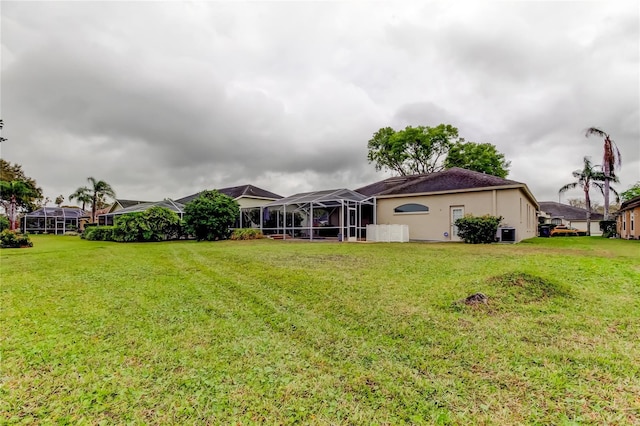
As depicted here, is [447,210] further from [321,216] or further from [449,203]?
[321,216]

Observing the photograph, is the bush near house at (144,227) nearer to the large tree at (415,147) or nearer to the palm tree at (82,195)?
the palm tree at (82,195)

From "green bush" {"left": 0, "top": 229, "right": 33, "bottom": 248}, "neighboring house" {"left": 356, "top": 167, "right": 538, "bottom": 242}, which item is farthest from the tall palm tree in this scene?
"neighboring house" {"left": 356, "top": 167, "right": 538, "bottom": 242}

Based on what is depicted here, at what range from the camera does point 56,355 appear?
10.5ft

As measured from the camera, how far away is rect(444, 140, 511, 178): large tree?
32.9 m

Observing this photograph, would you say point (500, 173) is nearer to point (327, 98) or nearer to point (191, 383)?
point (327, 98)

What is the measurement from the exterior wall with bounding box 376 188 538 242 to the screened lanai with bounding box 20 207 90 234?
129 ft

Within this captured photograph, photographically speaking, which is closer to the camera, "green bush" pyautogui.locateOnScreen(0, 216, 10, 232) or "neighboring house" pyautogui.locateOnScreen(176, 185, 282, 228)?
"neighboring house" pyautogui.locateOnScreen(176, 185, 282, 228)

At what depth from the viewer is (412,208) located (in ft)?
61.9

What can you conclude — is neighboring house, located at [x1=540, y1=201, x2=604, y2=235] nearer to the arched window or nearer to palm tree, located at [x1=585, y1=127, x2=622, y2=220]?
palm tree, located at [x1=585, y1=127, x2=622, y2=220]

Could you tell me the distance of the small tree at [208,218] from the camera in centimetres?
1945

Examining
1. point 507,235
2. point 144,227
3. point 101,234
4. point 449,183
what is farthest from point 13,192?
point 507,235

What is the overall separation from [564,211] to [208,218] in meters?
52.6

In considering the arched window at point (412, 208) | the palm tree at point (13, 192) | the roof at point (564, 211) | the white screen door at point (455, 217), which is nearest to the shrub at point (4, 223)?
the palm tree at point (13, 192)

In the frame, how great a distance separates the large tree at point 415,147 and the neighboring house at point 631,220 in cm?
1577
